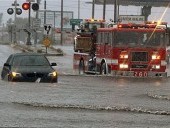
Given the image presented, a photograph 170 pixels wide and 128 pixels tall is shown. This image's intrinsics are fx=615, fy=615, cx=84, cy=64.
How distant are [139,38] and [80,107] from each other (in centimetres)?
1527

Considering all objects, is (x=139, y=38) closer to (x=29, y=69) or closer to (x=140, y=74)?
(x=140, y=74)

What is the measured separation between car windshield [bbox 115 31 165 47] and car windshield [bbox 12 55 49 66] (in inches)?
243

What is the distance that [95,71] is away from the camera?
108 ft

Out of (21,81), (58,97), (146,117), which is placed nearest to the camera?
(146,117)

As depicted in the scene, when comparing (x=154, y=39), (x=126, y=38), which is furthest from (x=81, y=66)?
(x=154, y=39)

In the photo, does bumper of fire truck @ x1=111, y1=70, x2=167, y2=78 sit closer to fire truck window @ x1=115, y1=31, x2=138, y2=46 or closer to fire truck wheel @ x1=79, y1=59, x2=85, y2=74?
fire truck window @ x1=115, y1=31, x2=138, y2=46

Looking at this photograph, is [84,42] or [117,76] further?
[84,42]

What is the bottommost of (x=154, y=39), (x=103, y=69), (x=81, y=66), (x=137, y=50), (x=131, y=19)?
(x=81, y=66)

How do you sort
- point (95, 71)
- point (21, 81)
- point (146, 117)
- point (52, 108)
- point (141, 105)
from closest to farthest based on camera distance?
point (146, 117) < point (52, 108) < point (141, 105) < point (21, 81) < point (95, 71)

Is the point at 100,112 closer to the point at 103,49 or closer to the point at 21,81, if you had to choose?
the point at 21,81

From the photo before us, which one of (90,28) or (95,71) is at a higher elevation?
(90,28)

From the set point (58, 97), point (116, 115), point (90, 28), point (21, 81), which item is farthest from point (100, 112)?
point (90, 28)

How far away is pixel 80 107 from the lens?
15320 millimetres

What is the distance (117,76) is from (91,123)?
17570mm
